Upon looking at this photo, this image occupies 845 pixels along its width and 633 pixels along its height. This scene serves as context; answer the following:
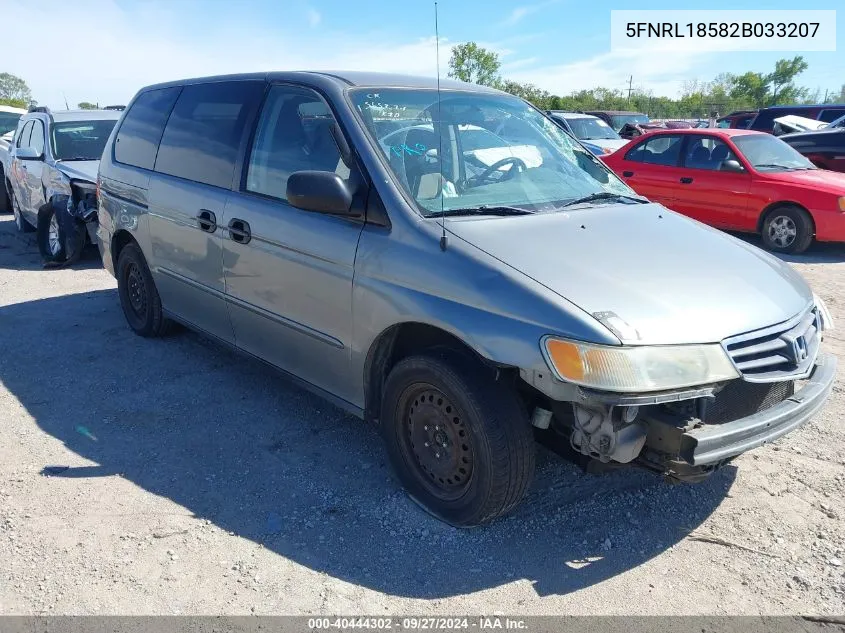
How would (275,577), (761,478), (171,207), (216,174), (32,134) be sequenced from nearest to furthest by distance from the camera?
(275,577) → (761,478) → (216,174) → (171,207) → (32,134)

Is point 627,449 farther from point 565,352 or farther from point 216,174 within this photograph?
point 216,174

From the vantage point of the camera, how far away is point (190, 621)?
2545 millimetres

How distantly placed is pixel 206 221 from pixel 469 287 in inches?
81.7

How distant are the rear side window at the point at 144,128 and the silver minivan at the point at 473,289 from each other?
63 centimetres

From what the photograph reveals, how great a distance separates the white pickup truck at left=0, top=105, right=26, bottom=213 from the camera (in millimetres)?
11602

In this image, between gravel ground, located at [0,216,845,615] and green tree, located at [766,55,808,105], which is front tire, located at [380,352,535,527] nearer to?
gravel ground, located at [0,216,845,615]

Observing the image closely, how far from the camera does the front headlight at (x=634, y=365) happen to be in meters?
2.44

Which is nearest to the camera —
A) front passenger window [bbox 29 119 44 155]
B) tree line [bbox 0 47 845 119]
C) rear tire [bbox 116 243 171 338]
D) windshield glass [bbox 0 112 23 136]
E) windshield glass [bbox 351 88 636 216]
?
windshield glass [bbox 351 88 636 216]

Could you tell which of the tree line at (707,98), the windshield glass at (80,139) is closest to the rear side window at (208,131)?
the windshield glass at (80,139)

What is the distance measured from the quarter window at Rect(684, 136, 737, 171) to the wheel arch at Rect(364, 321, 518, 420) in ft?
25.0

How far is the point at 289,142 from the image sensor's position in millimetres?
3748

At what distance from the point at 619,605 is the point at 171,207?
11.6ft

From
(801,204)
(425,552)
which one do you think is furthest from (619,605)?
(801,204)

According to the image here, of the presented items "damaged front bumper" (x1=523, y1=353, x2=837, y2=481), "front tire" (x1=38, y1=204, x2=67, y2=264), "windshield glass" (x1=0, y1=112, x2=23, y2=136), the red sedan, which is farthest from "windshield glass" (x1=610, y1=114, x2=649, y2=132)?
"damaged front bumper" (x1=523, y1=353, x2=837, y2=481)
